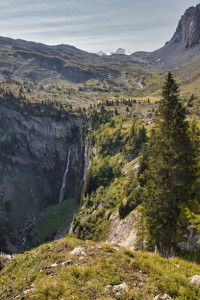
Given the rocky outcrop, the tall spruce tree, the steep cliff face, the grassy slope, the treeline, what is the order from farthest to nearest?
1. the treeline
2. the steep cliff face
3. the rocky outcrop
4. the tall spruce tree
5. the grassy slope

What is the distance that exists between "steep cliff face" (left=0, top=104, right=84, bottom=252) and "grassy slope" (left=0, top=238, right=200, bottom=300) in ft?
285

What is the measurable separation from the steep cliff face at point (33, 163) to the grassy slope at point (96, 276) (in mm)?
86781

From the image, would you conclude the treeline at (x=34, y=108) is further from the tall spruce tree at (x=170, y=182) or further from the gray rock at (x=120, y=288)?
the gray rock at (x=120, y=288)

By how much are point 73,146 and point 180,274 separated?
4722 inches

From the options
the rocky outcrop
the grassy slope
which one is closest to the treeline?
the rocky outcrop

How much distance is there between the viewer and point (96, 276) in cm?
1045

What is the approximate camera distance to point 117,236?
33.0m

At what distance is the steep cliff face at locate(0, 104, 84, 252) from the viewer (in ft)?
330

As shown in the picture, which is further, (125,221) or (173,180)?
(125,221)

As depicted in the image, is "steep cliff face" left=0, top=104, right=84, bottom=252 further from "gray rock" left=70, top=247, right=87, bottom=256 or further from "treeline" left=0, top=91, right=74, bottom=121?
"gray rock" left=70, top=247, right=87, bottom=256

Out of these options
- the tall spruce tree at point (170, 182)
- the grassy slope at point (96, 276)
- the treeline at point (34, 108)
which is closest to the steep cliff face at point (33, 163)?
the treeline at point (34, 108)

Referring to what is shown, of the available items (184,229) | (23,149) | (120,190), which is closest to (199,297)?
(184,229)

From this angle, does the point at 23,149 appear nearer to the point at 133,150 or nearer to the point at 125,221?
the point at 133,150

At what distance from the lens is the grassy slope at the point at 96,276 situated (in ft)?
29.7
